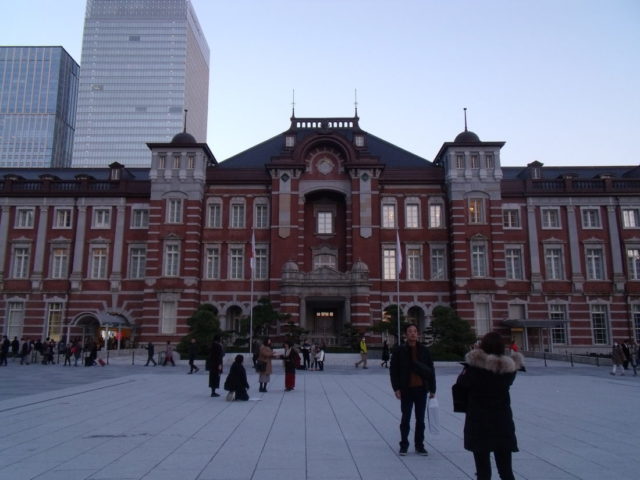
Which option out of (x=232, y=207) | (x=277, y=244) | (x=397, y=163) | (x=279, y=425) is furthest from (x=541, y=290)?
(x=279, y=425)

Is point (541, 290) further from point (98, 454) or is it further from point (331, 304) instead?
point (98, 454)

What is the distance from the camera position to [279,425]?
10375 mm

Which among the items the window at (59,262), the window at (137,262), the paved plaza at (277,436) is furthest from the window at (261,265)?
the paved plaza at (277,436)

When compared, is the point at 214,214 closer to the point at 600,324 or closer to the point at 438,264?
the point at 438,264

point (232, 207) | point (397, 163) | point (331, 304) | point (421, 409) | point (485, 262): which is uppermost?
point (397, 163)

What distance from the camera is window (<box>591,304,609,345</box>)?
38.3m

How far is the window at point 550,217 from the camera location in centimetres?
4003

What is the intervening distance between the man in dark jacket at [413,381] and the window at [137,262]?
34708mm

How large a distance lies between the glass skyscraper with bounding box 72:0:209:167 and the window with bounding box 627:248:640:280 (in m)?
94.7

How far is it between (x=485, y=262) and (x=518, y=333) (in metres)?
5.92

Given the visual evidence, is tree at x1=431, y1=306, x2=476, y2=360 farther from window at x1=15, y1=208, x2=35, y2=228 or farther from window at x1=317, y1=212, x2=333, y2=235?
window at x1=15, y1=208, x2=35, y2=228

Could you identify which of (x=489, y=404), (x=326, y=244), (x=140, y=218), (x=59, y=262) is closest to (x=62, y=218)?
(x=59, y=262)

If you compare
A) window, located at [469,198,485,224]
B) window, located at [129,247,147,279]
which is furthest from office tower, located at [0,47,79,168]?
window, located at [469,198,485,224]

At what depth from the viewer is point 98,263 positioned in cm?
4022
